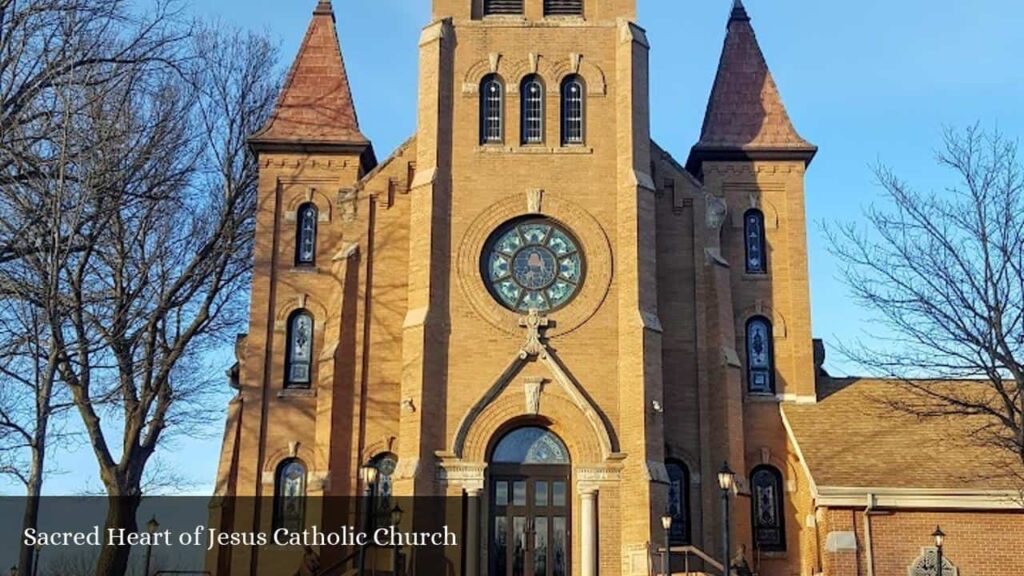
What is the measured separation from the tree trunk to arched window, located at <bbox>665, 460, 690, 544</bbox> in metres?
12.0

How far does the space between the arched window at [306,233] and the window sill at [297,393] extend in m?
3.45

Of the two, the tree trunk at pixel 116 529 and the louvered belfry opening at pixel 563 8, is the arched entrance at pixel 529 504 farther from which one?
the louvered belfry opening at pixel 563 8

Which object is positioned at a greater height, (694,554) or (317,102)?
(317,102)

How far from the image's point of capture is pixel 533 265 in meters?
28.0

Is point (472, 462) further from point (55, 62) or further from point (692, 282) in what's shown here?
point (55, 62)

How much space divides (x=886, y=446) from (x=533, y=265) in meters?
9.05

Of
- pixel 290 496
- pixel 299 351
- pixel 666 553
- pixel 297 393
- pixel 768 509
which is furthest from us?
pixel 299 351

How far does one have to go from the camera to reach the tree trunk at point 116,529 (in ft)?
83.8

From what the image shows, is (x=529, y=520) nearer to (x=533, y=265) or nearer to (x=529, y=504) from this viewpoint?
(x=529, y=504)

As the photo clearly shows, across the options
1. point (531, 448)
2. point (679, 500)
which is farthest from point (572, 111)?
point (679, 500)

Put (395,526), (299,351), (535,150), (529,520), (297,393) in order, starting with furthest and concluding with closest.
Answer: (299,351)
(297,393)
(535,150)
(529,520)
(395,526)

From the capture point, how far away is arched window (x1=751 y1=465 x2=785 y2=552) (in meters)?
28.4

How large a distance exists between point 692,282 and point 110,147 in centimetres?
1563

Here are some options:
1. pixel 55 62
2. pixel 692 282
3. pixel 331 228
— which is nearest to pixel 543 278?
pixel 692 282
